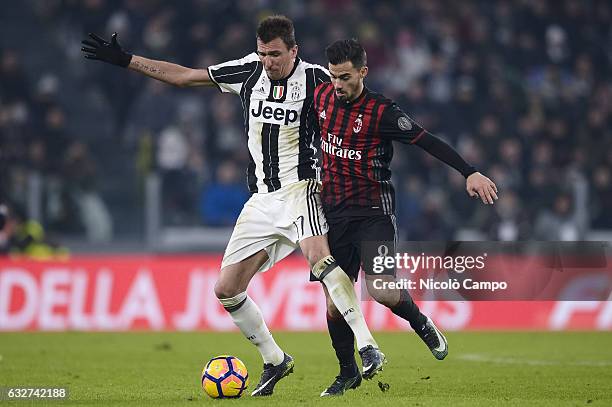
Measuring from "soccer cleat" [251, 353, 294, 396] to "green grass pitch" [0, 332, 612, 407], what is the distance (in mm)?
82

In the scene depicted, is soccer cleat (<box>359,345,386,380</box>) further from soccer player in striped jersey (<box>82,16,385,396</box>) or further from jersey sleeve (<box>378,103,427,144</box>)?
jersey sleeve (<box>378,103,427,144</box>)

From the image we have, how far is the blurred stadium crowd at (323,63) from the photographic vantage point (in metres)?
15.5

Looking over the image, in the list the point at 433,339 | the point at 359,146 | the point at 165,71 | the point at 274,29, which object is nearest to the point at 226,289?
the point at 359,146

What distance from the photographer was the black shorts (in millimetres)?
7375

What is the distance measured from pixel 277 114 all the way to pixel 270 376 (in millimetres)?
1723

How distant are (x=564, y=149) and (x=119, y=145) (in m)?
6.79

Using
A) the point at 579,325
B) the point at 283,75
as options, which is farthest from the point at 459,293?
the point at 579,325

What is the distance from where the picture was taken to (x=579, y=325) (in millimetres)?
13953

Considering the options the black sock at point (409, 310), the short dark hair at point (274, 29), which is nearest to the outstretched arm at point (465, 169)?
the black sock at point (409, 310)

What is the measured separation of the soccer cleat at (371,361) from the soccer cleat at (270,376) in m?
0.84

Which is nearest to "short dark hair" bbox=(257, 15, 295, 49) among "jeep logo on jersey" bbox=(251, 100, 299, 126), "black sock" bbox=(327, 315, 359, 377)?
"jeep logo on jersey" bbox=(251, 100, 299, 126)

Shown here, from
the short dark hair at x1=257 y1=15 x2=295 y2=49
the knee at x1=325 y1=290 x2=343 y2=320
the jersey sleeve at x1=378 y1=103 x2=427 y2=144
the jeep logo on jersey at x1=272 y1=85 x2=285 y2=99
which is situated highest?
the short dark hair at x1=257 y1=15 x2=295 y2=49

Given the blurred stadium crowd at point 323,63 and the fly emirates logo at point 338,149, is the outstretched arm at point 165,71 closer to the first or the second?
the fly emirates logo at point 338,149

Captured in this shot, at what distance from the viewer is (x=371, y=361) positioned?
22.9 feet
